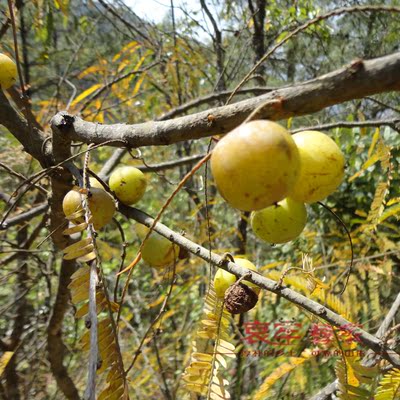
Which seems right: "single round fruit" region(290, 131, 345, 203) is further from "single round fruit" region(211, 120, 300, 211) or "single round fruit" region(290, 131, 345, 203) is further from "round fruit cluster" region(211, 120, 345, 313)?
"single round fruit" region(211, 120, 300, 211)

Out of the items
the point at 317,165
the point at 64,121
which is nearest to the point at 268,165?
the point at 317,165

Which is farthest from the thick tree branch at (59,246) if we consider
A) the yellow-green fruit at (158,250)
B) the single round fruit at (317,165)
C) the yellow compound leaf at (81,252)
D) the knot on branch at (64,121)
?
the single round fruit at (317,165)

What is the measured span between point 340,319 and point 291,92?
2.42ft

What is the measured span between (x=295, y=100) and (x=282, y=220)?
482mm

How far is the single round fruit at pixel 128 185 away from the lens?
4.68 feet

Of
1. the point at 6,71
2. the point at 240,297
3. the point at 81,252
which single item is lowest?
the point at 240,297

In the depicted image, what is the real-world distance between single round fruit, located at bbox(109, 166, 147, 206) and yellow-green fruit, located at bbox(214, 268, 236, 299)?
1.41 feet

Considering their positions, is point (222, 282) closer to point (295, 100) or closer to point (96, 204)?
point (96, 204)

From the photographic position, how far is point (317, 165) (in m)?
0.85

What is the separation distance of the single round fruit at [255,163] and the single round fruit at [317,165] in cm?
16

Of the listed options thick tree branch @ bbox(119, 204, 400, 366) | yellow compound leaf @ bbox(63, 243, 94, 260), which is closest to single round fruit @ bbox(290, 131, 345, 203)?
thick tree branch @ bbox(119, 204, 400, 366)

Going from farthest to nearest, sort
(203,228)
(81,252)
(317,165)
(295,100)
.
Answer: (203,228) → (81,252) → (317,165) → (295,100)

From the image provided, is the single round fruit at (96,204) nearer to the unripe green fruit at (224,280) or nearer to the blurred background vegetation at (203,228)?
the unripe green fruit at (224,280)

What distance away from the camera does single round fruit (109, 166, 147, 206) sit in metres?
1.43
